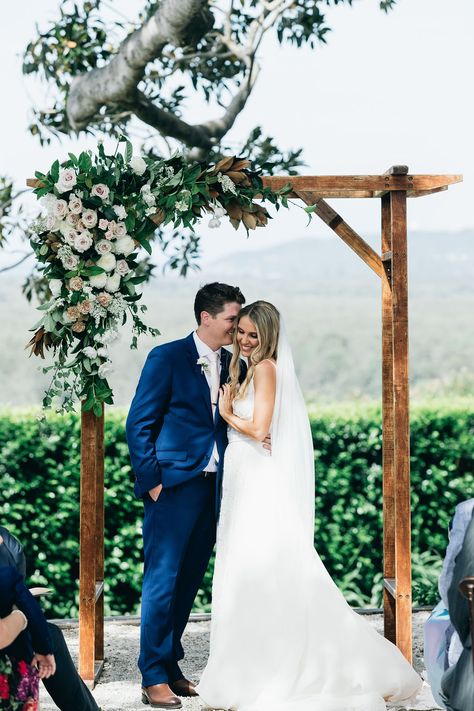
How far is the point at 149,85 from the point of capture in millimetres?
8852

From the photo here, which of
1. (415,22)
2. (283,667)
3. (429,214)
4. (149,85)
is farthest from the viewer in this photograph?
(429,214)

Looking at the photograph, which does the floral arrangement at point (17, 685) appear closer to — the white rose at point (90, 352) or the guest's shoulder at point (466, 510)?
the guest's shoulder at point (466, 510)

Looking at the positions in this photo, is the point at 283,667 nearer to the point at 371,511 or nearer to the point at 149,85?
the point at 371,511

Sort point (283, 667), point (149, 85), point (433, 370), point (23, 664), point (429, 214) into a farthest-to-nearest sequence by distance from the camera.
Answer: point (429, 214), point (433, 370), point (149, 85), point (283, 667), point (23, 664)

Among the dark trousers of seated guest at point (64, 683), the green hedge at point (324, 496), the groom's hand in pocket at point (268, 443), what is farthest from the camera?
the green hedge at point (324, 496)

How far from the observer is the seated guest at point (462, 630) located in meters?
3.24

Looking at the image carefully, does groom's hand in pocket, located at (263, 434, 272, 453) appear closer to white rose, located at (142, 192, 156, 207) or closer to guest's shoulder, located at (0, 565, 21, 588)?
white rose, located at (142, 192, 156, 207)

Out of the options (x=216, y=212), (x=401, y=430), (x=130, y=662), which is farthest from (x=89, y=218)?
(x=130, y=662)

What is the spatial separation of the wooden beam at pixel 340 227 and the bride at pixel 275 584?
0.71 metres

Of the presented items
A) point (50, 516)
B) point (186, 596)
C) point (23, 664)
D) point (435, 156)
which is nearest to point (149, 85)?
point (50, 516)

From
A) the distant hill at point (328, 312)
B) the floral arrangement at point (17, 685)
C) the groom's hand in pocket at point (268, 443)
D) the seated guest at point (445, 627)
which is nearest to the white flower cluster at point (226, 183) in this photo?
the groom's hand in pocket at point (268, 443)

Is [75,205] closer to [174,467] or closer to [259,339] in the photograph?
[259,339]

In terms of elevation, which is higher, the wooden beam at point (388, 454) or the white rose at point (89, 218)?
the white rose at point (89, 218)

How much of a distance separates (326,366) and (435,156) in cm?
887
